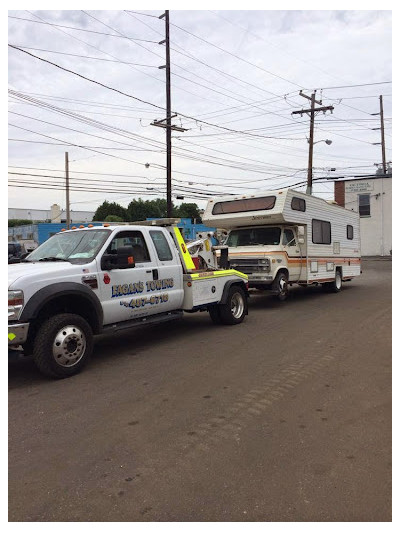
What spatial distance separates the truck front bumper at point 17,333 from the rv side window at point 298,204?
8.40 meters

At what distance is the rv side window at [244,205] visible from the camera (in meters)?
11.3

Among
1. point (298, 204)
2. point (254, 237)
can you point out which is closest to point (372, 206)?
point (298, 204)

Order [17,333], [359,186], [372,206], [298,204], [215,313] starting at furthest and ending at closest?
[359,186] < [372,206] < [298,204] < [215,313] < [17,333]

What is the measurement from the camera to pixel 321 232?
13422 mm

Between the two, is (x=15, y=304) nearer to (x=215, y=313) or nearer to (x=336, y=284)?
(x=215, y=313)

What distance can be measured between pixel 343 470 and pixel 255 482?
0.69m

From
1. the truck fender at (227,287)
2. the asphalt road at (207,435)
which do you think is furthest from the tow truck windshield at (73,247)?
the truck fender at (227,287)

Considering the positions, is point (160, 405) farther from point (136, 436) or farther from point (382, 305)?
point (382, 305)

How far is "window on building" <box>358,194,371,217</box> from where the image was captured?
3547 cm

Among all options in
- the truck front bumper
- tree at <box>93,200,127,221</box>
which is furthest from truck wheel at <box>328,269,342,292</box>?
tree at <box>93,200,127,221</box>

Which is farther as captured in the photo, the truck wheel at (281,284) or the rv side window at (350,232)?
the rv side window at (350,232)

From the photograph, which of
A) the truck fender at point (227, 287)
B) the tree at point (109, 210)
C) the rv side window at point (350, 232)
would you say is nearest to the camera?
the truck fender at point (227, 287)

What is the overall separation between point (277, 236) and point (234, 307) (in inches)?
143

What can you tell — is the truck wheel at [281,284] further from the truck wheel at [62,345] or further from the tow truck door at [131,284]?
the truck wheel at [62,345]
